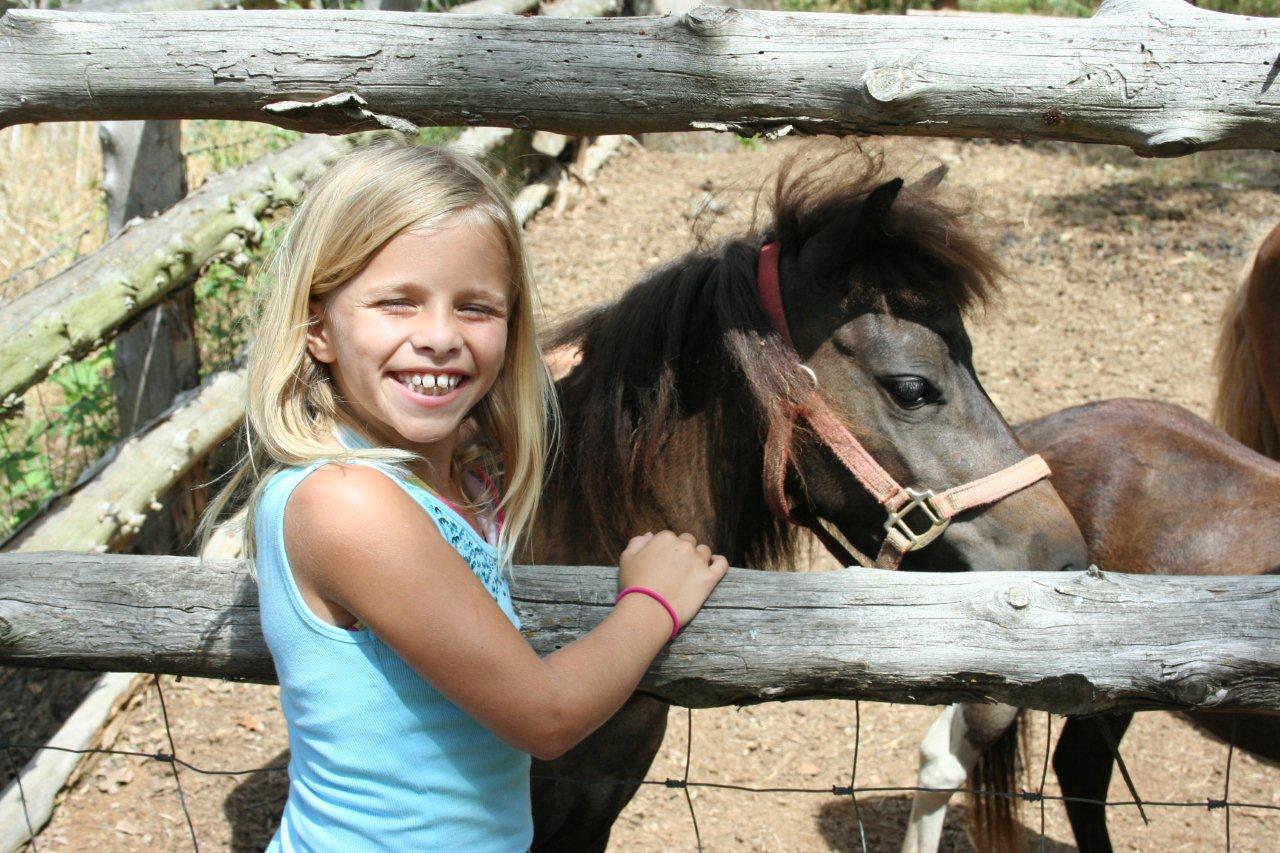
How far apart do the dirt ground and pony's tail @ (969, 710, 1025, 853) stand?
3.0 inches

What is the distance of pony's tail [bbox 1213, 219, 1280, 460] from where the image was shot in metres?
4.39

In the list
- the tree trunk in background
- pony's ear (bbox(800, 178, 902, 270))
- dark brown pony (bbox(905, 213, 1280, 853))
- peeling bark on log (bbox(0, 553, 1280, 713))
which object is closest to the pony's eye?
pony's ear (bbox(800, 178, 902, 270))

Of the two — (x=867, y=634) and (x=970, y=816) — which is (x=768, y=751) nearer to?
(x=970, y=816)

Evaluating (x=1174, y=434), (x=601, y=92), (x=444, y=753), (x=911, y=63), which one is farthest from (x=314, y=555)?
(x=1174, y=434)

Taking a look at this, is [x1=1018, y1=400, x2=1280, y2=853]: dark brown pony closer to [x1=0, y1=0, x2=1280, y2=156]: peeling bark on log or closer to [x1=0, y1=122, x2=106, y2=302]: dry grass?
[x1=0, y1=0, x2=1280, y2=156]: peeling bark on log

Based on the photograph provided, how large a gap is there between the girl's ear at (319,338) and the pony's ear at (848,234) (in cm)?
117

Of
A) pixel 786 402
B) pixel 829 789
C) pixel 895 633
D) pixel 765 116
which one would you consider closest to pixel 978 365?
pixel 786 402

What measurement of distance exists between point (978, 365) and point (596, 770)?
483 centimetres

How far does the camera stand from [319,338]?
5.06 ft

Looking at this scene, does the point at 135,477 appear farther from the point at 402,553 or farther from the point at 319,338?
the point at 402,553

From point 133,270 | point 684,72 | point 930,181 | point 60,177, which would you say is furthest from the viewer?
point 60,177

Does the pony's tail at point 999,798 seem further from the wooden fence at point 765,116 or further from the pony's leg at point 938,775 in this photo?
the wooden fence at point 765,116

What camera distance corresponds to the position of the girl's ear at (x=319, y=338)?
154 cm

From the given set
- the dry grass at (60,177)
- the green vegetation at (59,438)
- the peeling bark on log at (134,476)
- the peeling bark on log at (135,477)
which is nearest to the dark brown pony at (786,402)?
the peeling bark on log at (134,476)
